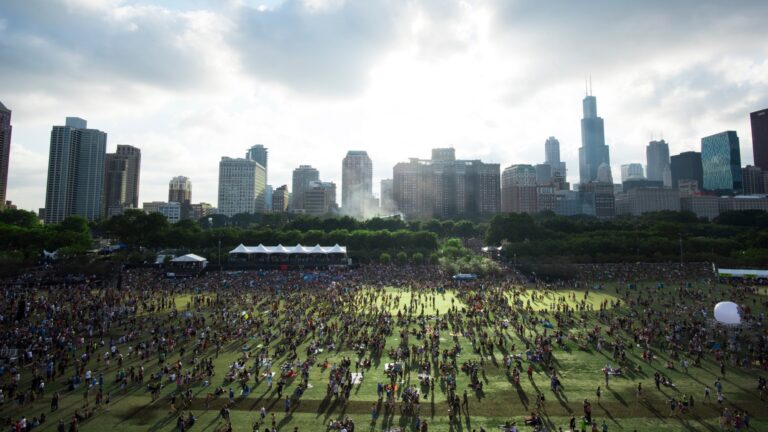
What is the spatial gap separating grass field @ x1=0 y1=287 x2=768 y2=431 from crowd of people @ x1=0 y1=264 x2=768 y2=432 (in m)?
0.30

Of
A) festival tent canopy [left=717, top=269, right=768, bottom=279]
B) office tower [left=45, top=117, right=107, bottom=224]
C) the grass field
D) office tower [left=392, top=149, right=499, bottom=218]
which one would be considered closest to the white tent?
the grass field

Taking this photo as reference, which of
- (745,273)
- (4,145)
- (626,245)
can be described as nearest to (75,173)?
(4,145)

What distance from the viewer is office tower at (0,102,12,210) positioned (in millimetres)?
152625

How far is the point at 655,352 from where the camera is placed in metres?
29.6

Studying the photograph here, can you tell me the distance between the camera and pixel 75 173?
7392 inches

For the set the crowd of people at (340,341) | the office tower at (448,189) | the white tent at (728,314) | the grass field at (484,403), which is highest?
the office tower at (448,189)

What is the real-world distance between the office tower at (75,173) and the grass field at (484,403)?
648 feet

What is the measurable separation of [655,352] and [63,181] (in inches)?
8638

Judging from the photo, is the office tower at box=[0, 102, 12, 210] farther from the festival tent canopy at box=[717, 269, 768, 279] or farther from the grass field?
the festival tent canopy at box=[717, 269, 768, 279]

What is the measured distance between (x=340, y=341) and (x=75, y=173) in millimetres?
202322

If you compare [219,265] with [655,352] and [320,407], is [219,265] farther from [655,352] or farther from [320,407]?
[655,352]

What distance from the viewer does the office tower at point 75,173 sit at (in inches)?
7244

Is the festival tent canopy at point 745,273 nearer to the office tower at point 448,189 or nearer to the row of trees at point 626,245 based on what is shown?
the row of trees at point 626,245

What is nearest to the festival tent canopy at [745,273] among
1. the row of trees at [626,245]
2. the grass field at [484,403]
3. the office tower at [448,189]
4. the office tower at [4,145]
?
the row of trees at [626,245]
